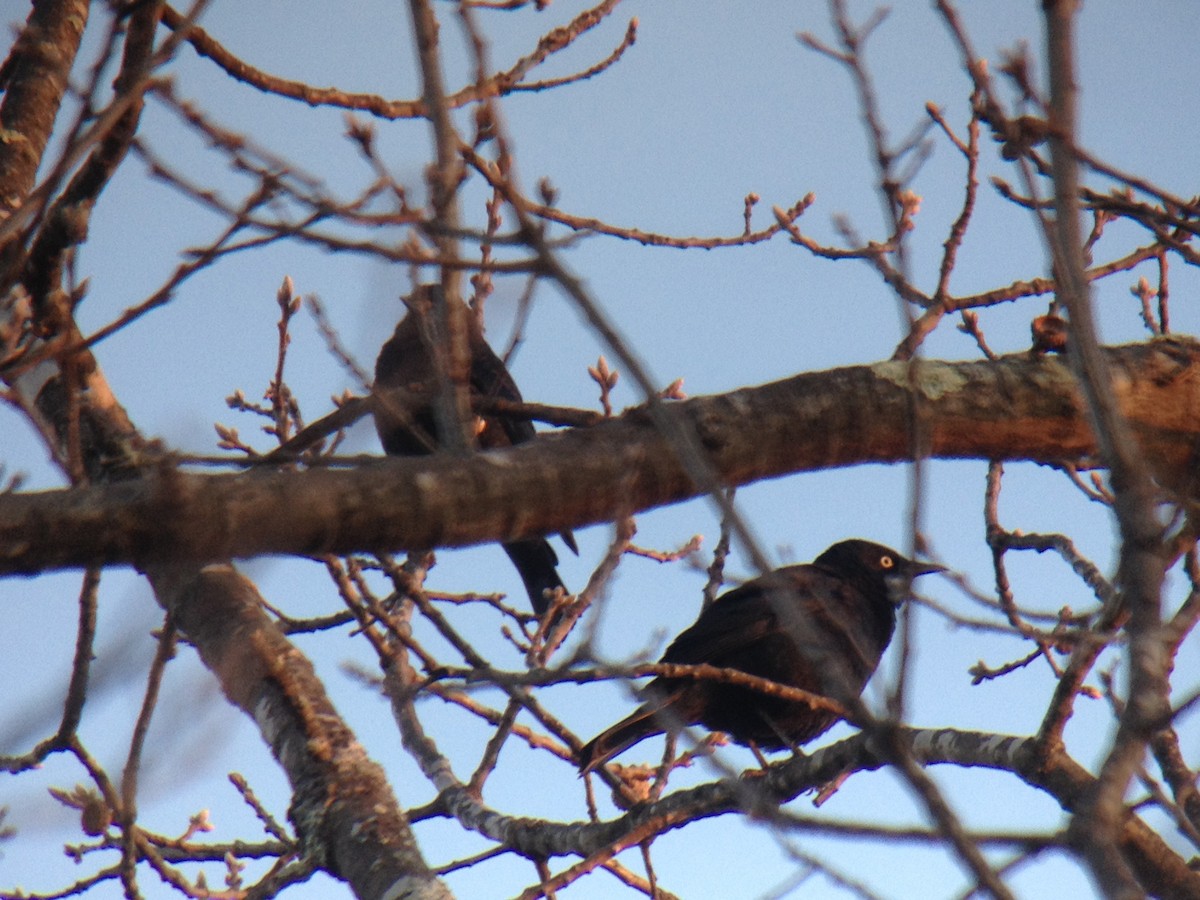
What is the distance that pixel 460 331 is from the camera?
6.48ft

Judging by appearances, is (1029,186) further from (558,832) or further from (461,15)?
(558,832)

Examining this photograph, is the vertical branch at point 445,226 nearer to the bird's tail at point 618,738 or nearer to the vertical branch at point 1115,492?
the vertical branch at point 1115,492

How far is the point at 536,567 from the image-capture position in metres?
5.63

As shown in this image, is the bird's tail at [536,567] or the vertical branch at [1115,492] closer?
the vertical branch at [1115,492]

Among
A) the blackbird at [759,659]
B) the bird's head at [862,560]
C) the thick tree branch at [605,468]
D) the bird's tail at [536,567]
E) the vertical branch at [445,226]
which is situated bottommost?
the thick tree branch at [605,468]

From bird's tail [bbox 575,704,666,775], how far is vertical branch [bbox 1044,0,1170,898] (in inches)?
Result: 103

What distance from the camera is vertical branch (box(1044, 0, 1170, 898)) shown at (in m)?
1.16

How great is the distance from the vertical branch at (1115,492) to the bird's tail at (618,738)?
2.61m

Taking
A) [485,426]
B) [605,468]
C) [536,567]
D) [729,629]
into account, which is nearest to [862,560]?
[729,629]

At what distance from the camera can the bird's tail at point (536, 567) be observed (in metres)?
5.58

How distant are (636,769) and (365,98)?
7.89ft

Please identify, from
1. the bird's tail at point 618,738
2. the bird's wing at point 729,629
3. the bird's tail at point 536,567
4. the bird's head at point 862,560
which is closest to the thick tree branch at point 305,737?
the bird's tail at point 618,738

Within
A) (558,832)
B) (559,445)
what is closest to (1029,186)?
(559,445)

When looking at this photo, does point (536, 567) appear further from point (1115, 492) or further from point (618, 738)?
point (1115, 492)
